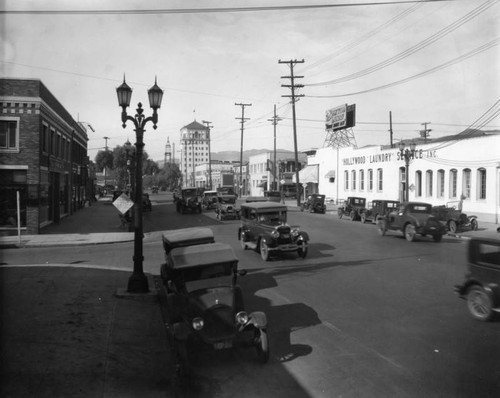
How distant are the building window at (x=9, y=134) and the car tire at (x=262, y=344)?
20.7 metres

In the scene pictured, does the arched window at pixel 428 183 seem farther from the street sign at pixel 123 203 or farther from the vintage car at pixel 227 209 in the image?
the street sign at pixel 123 203

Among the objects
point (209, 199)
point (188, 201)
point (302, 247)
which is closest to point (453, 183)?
point (188, 201)

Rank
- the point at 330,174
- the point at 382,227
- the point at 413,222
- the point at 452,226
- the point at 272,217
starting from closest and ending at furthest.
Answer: the point at 272,217 < the point at 413,222 < the point at 382,227 < the point at 452,226 < the point at 330,174

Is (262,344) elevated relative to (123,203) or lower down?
lower down

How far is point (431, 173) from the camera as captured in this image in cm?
3800

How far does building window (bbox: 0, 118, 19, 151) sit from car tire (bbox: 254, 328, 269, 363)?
2069 cm

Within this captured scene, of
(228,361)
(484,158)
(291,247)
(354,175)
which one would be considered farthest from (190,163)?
(228,361)

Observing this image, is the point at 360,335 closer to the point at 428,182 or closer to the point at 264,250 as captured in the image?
the point at 264,250

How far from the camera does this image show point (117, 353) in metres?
7.20

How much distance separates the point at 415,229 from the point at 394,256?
16.2 feet

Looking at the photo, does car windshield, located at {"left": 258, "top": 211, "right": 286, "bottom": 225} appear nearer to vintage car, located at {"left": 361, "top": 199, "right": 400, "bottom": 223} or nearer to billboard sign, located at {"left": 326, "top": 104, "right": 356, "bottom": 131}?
vintage car, located at {"left": 361, "top": 199, "right": 400, "bottom": 223}

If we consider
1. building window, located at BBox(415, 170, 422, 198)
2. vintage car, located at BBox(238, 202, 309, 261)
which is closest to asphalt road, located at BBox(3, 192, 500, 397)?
vintage car, located at BBox(238, 202, 309, 261)

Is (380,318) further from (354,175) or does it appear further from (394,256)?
(354,175)

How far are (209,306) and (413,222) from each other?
16549mm
